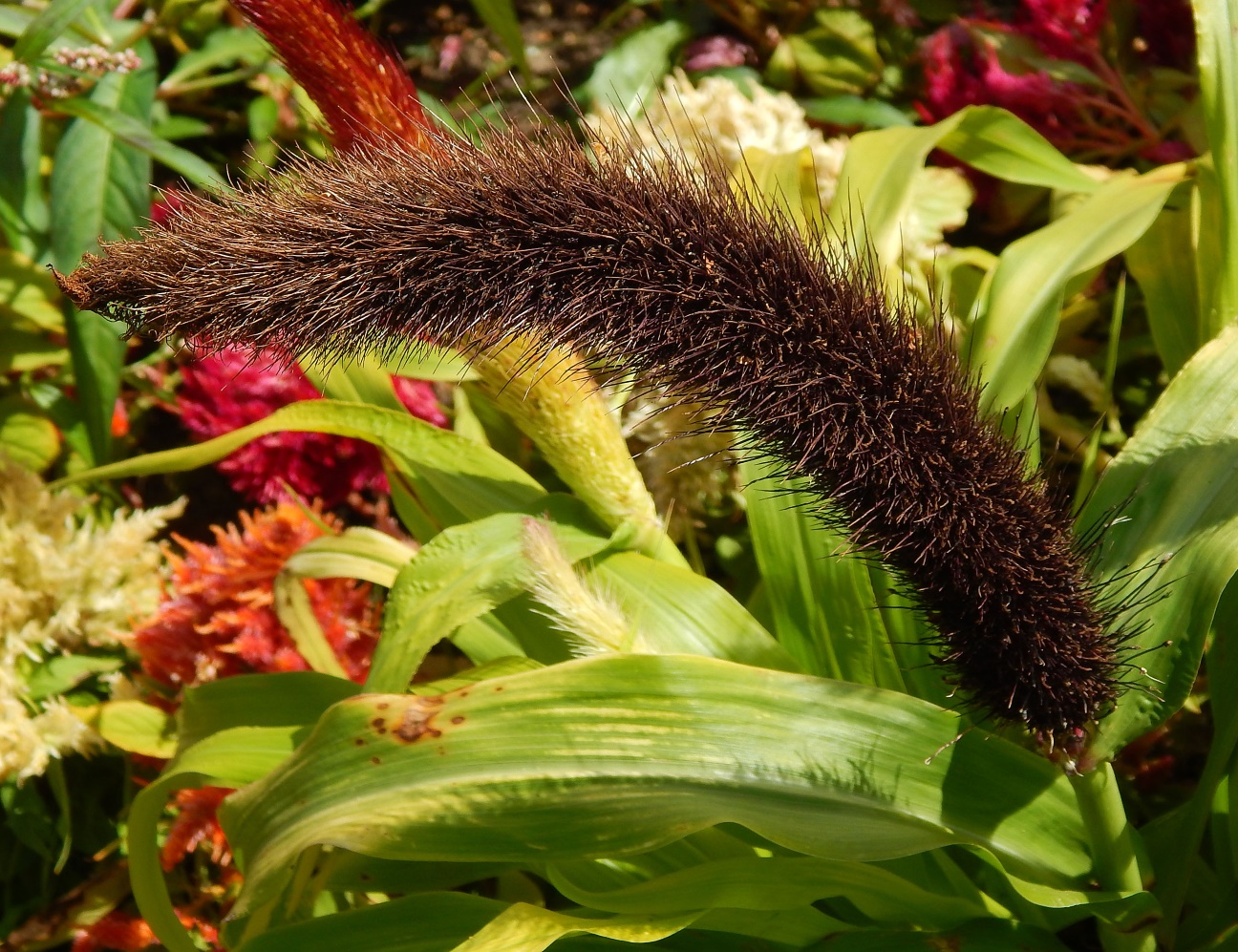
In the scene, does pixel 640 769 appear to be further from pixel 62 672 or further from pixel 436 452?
pixel 62 672

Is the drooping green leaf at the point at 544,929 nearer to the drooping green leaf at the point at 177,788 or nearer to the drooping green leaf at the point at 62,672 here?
the drooping green leaf at the point at 177,788

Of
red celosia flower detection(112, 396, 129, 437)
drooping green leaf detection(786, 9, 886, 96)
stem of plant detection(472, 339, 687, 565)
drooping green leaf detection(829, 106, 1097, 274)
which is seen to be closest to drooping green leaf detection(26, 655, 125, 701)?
red celosia flower detection(112, 396, 129, 437)

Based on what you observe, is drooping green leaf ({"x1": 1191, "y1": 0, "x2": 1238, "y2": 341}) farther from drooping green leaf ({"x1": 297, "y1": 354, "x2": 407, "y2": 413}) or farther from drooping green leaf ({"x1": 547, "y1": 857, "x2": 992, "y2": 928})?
drooping green leaf ({"x1": 297, "y1": 354, "x2": 407, "y2": 413})

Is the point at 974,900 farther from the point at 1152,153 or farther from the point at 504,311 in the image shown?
the point at 1152,153

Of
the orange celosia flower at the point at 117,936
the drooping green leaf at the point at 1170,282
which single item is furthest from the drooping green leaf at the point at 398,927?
the drooping green leaf at the point at 1170,282

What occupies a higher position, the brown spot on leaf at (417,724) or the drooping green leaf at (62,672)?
the brown spot on leaf at (417,724)

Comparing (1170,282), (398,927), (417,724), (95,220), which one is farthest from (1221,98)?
(95,220)
